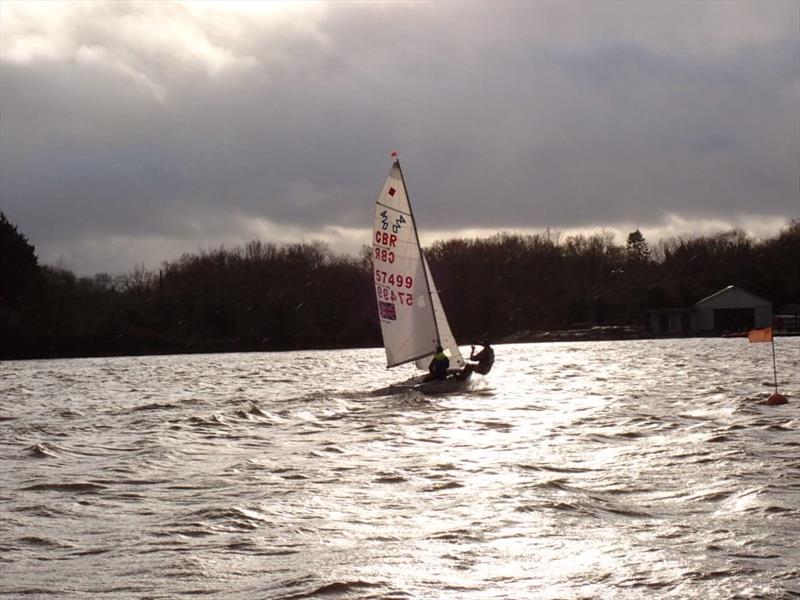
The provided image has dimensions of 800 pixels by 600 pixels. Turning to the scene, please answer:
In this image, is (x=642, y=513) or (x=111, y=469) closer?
(x=642, y=513)

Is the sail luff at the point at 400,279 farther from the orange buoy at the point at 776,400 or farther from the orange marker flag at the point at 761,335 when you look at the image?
the orange marker flag at the point at 761,335

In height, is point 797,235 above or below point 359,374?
above

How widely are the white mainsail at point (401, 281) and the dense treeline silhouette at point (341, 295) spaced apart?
60394mm

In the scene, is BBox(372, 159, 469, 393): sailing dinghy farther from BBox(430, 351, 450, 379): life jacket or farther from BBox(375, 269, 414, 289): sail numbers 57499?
BBox(430, 351, 450, 379): life jacket

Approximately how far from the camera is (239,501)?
488 inches

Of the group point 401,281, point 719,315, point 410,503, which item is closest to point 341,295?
point 719,315

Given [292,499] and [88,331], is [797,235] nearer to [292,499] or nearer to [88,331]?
[88,331]

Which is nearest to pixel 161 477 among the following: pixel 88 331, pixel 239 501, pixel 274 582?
pixel 239 501

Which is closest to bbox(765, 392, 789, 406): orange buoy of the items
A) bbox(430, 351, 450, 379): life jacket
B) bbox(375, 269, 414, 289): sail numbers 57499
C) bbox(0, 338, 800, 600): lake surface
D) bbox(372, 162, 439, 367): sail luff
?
bbox(0, 338, 800, 600): lake surface

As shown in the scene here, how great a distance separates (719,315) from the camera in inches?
4139

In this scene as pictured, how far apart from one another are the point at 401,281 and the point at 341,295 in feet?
290

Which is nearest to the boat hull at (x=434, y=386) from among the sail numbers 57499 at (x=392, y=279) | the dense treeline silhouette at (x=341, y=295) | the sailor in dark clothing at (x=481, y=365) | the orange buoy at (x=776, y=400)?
the sailor in dark clothing at (x=481, y=365)

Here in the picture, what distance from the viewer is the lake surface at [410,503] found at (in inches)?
337

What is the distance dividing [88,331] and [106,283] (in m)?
33.8
